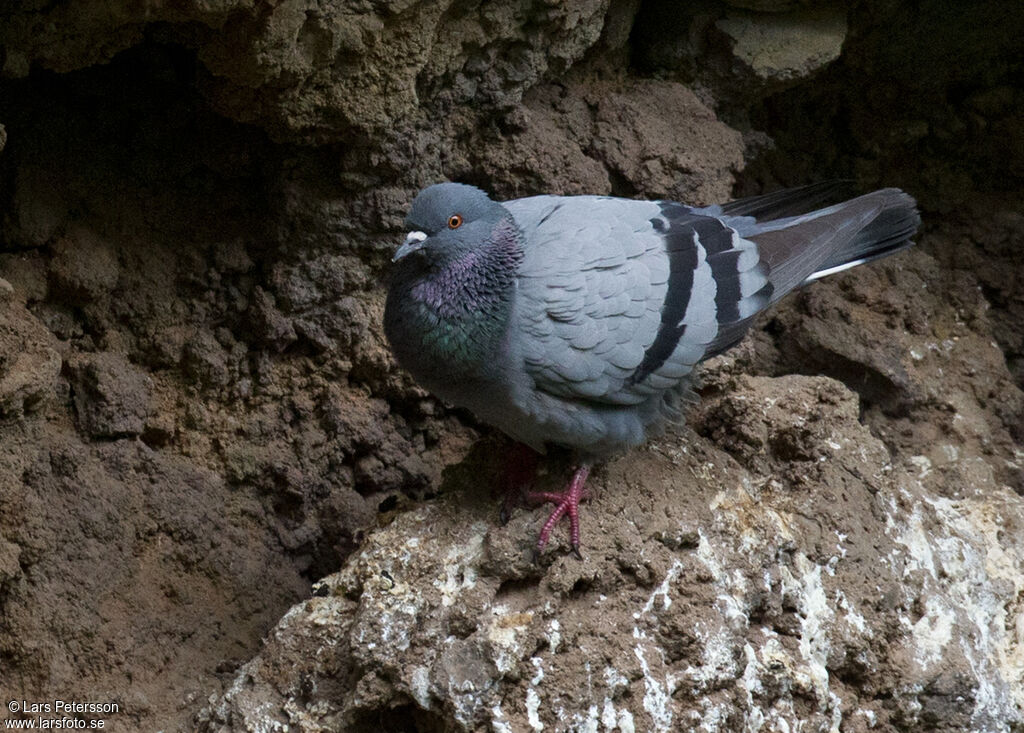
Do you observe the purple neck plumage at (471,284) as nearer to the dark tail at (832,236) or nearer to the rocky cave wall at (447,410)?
the rocky cave wall at (447,410)

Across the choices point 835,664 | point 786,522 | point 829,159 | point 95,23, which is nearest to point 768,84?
point 829,159

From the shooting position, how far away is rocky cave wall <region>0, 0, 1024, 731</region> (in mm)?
3600

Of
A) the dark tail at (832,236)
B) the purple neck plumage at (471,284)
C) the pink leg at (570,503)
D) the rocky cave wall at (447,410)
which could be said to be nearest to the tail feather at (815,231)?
the dark tail at (832,236)

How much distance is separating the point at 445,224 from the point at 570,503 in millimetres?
1003

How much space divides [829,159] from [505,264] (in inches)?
103

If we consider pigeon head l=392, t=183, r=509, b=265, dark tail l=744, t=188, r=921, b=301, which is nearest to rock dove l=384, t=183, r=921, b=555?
pigeon head l=392, t=183, r=509, b=265

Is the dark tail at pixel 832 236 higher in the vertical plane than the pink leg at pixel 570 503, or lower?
higher

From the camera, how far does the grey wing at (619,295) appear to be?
3729 millimetres

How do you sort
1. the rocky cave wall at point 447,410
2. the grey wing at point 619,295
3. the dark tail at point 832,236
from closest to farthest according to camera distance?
the rocky cave wall at point 447,410
the grey wing at point 619,295
the dark tail at point 832,236

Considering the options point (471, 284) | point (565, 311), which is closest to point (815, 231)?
point (565, 311)

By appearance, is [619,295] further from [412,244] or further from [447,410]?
[447,410]

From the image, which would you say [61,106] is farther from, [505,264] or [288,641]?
[288,641]

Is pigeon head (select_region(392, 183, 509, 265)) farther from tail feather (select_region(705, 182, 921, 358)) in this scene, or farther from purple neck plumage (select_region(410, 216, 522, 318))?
tail feather (select_region(705, 182, 921, 358))

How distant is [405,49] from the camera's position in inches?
164
